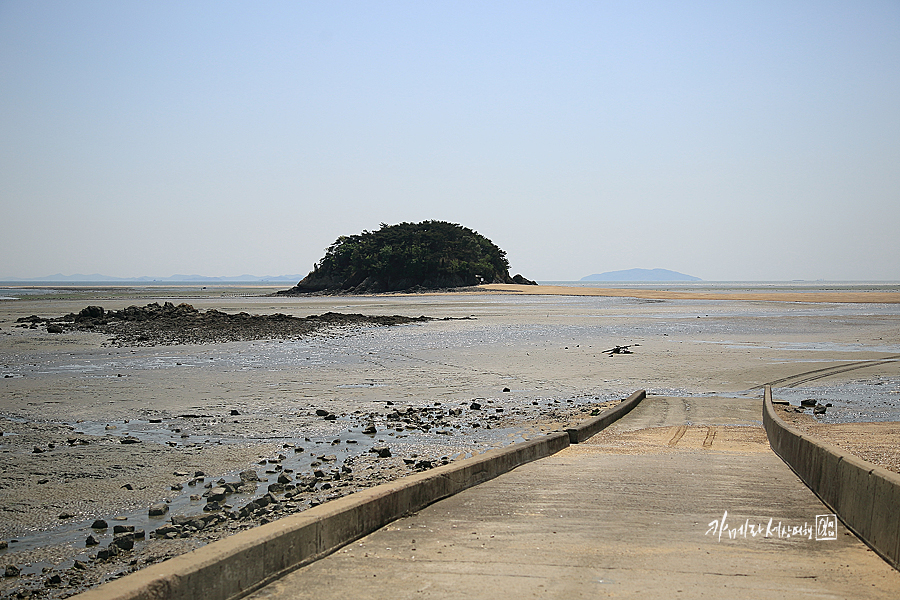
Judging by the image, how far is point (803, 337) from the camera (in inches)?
1246

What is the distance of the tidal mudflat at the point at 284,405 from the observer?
7781mm

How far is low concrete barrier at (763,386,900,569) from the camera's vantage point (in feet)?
15.5

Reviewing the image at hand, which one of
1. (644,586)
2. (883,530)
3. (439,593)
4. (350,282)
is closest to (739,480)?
(883,530)

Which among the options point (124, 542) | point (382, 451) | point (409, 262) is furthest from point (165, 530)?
point (409, 262)

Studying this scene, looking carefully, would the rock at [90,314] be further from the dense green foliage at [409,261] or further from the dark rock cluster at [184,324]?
the dense green foliage at [409,261]

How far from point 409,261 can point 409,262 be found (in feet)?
0.49

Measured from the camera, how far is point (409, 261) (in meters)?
118

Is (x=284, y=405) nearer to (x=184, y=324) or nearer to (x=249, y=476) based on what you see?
(x=249, y=476)

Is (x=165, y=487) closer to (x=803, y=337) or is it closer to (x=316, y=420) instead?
(x=316, y=420)

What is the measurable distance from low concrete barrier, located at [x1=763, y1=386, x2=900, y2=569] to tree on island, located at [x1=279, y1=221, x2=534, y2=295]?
356ft

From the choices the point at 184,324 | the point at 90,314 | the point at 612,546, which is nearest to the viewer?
the point at 612,546

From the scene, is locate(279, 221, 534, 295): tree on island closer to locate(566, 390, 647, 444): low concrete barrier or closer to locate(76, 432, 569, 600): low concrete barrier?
locate(566, 390, 647, 444): low concrete barrier

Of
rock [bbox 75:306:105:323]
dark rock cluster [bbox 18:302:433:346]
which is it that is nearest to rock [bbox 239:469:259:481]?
dark rock cluster [bbox 18:302:433:346]

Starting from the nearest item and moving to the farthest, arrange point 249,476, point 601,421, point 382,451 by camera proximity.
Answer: point 249,476 → point 382,451 → point 601,421
